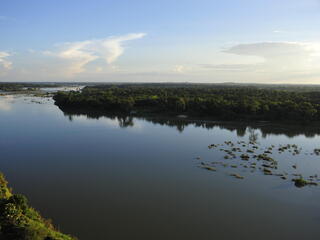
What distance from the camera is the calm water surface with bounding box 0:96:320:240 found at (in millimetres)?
12289

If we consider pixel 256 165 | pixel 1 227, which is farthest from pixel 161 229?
pixel 256 165

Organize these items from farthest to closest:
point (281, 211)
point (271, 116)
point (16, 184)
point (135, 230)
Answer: point (271, 116) < point (16, 184) < point (281, 211) < point (135, 230)

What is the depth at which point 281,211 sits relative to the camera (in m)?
13.9

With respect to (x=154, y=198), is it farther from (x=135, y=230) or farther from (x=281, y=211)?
(x=281, y=211)

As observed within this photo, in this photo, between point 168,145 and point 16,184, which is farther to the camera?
point 168,145

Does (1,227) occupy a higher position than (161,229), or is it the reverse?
(1,227)

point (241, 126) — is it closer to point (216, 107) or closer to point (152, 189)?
point (216, 107)

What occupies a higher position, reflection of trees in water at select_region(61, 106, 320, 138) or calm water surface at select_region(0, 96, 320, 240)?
reflection of trees in water at select_region(61, 106, 320, 138)

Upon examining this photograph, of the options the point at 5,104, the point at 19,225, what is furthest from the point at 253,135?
the point at 5,104

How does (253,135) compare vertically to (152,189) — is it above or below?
above

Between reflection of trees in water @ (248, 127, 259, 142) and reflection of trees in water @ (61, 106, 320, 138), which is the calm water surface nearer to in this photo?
reflection of trees in water @ (248, 127, 259, 142)

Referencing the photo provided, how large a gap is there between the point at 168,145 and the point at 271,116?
2286 cm

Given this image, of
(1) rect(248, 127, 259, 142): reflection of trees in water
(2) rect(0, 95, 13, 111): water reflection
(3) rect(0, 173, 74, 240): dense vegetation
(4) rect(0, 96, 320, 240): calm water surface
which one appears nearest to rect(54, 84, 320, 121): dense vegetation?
(1) rect(248, 127, 259, 142): reflection of trees in water

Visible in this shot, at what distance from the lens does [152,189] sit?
53.9 ft
